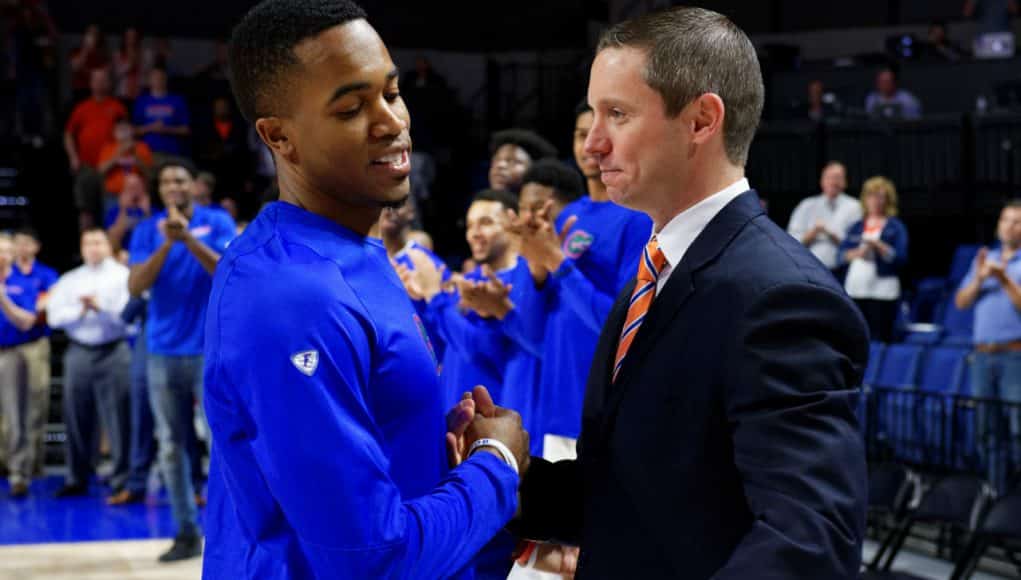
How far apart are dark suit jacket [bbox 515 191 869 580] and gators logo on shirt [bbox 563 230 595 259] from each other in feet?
8.58

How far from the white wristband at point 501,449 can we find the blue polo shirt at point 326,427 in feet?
0.11

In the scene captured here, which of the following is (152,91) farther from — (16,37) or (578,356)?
(578,356)

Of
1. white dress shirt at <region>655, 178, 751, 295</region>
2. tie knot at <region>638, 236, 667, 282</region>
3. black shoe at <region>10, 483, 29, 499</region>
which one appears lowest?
black shoe at <region>10, 483, 29, 499</region>


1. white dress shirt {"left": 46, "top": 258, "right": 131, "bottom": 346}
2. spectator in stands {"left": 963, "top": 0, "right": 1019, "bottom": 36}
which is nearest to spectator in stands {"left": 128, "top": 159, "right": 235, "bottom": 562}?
white dress shirt {"left": 46, "top": 258, "right": 131, "bottom": 346}

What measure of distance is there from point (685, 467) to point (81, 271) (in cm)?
845

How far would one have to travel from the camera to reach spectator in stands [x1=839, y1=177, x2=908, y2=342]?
9602 millimetres

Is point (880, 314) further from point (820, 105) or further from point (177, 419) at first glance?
point (177, 419)

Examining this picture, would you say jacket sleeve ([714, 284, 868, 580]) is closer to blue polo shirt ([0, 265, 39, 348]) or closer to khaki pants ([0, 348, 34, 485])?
khaki pants ([0, 348, 34, 485])

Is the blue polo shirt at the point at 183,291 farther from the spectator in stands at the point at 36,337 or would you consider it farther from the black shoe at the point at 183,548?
the spectator in stands at the point at 36,337

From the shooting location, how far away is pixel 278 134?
1945 millimetres

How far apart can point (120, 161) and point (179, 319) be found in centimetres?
509

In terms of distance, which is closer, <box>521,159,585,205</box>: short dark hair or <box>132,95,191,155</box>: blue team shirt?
<box>521,159,585,205</box>: short dark hair

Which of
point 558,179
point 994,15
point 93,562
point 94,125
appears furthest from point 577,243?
point 994,15

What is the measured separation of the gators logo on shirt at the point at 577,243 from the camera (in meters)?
4.70
